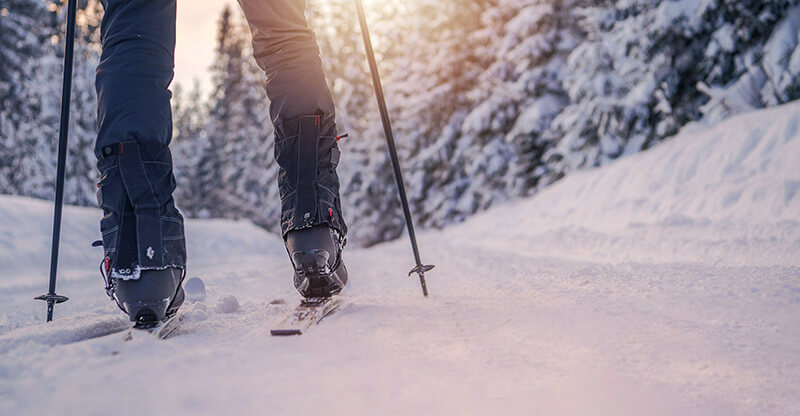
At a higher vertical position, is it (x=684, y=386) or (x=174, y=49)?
(x=174, y=49)

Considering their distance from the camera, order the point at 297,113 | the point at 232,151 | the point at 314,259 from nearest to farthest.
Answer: the point at 314,259, the point at 297,113, the point at 232,151

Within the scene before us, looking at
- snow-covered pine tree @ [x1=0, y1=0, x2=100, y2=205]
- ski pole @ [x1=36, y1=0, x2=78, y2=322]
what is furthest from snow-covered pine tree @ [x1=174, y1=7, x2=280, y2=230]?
ski pole @ [x1=36, y1=0, x2=78, y2=322]

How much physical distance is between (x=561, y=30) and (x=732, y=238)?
10031mm

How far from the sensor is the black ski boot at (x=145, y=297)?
1208mm

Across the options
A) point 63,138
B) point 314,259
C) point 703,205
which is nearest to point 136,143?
point 314,259

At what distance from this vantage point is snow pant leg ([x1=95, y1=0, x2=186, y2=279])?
1.25 meters

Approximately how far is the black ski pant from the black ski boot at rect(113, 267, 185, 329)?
3 cm

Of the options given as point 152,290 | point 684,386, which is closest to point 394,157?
point 152,290

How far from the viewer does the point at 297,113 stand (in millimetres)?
1611

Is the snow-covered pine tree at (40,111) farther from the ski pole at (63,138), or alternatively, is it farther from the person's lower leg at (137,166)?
the person's lower leg at (137,166)

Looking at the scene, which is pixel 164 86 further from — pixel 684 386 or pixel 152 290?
pixel 684 386

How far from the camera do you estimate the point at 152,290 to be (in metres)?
1.22

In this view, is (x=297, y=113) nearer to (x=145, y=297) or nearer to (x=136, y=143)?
(x=136, y=143)

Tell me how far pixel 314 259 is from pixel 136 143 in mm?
623
